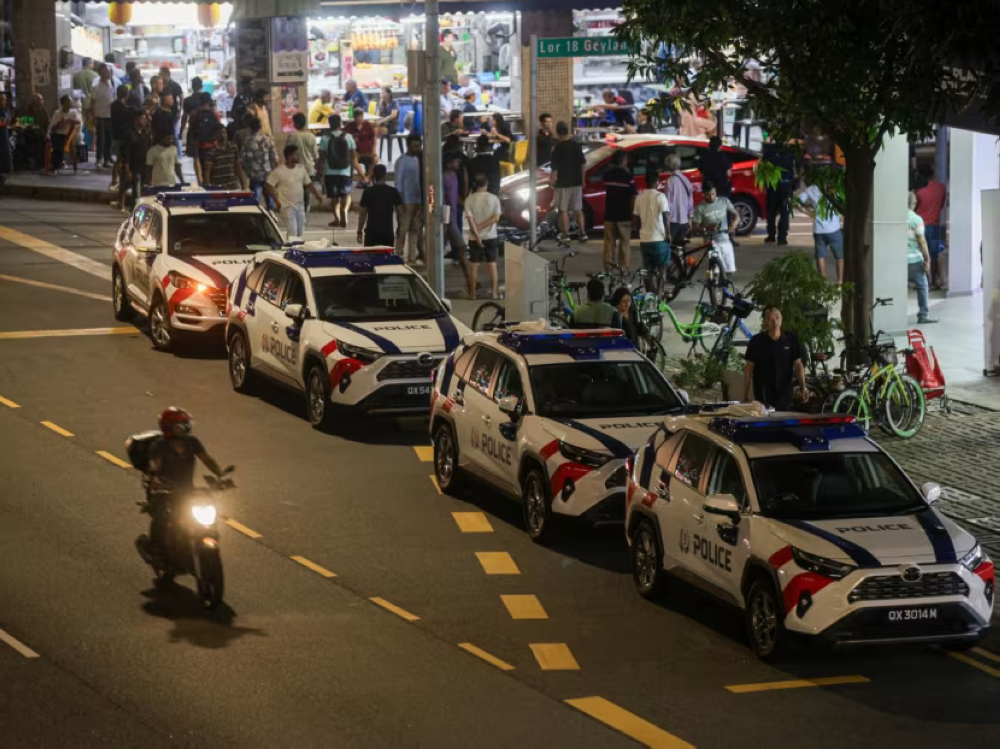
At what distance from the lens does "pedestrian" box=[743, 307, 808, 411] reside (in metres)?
18.4

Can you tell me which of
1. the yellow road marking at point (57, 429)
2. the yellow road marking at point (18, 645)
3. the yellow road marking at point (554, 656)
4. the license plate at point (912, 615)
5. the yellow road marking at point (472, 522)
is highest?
the yellow road marking at point (57, 429)

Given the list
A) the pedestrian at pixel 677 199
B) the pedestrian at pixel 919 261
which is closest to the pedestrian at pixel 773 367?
the pedestrian at pixel 919 261

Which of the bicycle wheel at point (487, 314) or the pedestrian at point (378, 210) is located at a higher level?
the pedestrian at point (378, 210)

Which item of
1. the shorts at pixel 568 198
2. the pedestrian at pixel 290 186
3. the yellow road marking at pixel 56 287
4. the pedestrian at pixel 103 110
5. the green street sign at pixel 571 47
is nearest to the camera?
the green street sign at pixel 571 47

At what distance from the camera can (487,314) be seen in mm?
26391

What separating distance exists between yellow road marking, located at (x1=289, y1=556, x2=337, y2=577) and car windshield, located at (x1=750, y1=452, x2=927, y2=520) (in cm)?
364

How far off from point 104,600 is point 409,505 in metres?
3.82

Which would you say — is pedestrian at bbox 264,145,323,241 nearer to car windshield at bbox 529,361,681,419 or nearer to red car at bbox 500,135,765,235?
red car at bbox 500,135,765,235

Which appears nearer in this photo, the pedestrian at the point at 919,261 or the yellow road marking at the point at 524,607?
the yellow road marking at the point at 524,607

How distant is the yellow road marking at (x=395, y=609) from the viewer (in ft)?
46.5

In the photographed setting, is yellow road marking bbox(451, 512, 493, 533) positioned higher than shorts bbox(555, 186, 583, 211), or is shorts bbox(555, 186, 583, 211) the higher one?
shorts bbox(555, 186, 583, 211)

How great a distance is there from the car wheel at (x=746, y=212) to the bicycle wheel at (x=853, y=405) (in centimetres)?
1754

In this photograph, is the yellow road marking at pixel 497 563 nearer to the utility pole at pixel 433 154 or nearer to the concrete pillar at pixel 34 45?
the utility pole at pixel 433 154

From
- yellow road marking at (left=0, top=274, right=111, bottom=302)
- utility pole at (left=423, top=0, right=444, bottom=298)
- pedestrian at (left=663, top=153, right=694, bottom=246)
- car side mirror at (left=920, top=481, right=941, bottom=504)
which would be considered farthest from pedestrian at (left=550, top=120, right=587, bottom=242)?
car side mirror at (left=920, top=481, right=941, bottom=504)
